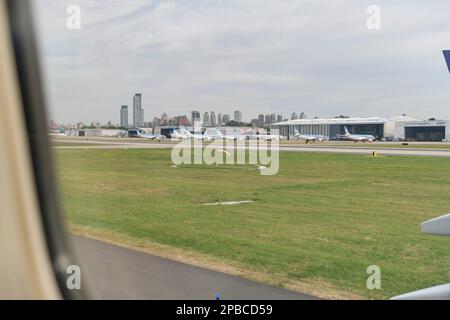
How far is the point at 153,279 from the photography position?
3.39m

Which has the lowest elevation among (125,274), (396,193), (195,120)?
(396,193)

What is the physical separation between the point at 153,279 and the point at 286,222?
11.3 ft

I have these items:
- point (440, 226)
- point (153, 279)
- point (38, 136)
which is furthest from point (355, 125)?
point (38, 136)

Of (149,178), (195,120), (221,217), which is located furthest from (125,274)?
(149,178)

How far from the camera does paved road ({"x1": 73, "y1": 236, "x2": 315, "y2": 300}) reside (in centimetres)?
292

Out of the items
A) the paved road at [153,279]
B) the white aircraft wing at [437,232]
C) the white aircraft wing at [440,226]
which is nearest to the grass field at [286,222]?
the paved road at [153,279]

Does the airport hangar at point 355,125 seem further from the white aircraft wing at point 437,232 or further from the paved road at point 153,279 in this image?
the white aircraft wing at point 437,232

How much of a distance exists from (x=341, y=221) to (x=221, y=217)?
5.61 ft

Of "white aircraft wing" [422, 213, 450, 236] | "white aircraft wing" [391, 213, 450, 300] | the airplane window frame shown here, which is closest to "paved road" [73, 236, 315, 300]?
the airplane window frame

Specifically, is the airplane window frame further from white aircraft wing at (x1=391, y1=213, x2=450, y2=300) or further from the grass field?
white aircraft wing at (x1=391, y1=213, x2=450, y2=300)

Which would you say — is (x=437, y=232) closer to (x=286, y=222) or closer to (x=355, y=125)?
(x=286, y=222)

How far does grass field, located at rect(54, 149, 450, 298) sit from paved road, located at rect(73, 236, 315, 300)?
202mm
